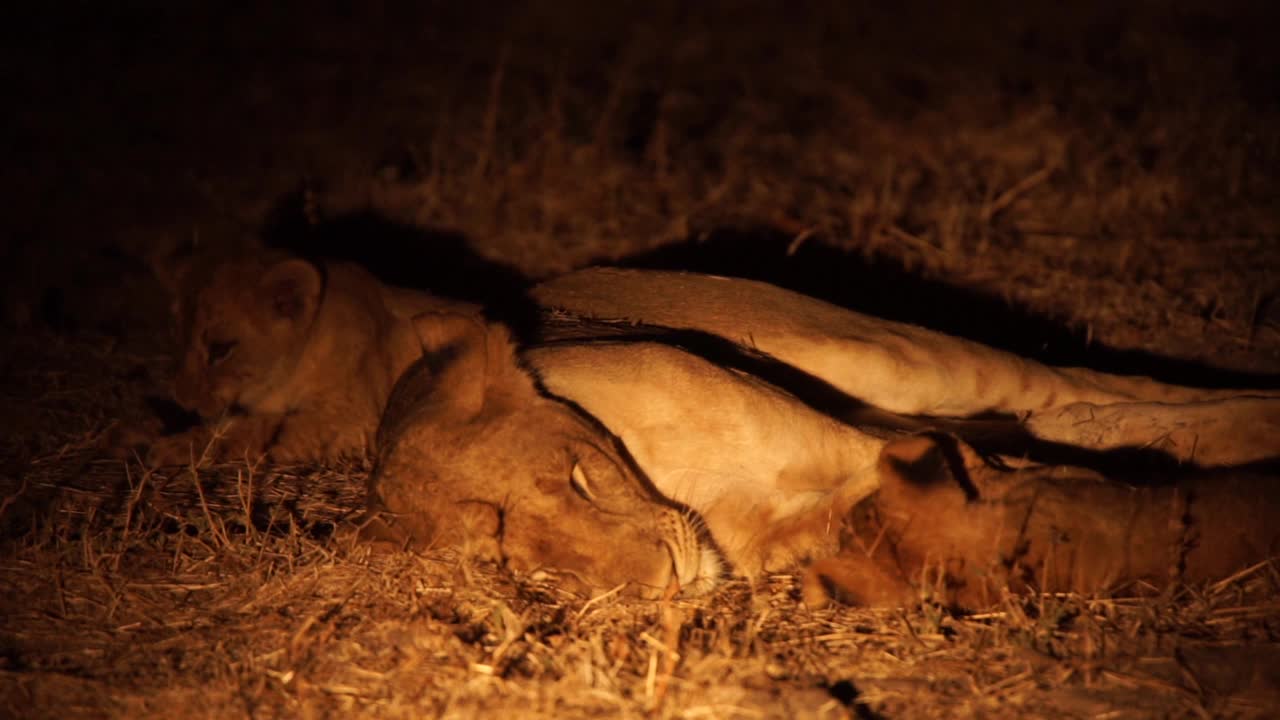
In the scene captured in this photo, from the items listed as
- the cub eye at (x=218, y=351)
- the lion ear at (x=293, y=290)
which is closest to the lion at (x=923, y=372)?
the lion ear at (x=293, y=290)

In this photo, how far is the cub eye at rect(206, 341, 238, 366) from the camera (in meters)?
4.48

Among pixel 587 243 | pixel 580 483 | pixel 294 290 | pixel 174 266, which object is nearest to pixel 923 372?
pixel 580 483

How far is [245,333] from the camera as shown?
14.6 feet

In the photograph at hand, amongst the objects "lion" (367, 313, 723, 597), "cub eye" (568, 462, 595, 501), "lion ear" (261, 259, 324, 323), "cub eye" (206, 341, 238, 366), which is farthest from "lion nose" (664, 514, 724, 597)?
"cub eye" (206, 341, 238, 366)

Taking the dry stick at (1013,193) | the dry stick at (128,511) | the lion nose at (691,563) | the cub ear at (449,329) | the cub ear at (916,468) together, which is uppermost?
the dry stick at (1013,193)

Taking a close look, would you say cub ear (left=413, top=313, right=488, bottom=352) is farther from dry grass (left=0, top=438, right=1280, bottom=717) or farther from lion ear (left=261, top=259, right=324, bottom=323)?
lion ear (left=261, top=259, right=324, bottom=323)

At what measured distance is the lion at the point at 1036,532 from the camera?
9.25 ft

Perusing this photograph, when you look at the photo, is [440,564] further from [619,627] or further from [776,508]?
[776,508]

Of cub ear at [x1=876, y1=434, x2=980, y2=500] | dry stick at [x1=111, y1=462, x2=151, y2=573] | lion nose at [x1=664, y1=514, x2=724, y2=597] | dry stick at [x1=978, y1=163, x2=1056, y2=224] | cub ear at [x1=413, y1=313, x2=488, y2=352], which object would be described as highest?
dry stick at [x1=978, y1=163, x2=1056, y2=224]

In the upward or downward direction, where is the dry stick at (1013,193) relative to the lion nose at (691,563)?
upward

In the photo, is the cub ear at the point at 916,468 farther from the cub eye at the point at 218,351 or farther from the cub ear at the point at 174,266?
the cub ear at the point at 174,266

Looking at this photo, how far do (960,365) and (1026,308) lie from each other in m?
1.73

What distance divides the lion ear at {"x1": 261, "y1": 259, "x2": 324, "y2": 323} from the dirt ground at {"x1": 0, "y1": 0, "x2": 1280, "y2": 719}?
0.65 m

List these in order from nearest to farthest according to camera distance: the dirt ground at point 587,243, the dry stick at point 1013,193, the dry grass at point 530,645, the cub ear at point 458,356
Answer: the dry grass at point 530,645, the dirt ground at point 587,243, the cub ear at point 458,356, the dry stick at point 1013,193
